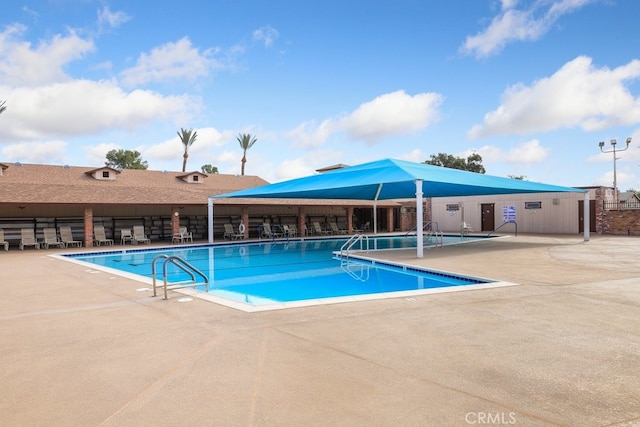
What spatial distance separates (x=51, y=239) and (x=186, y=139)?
78.6 ft

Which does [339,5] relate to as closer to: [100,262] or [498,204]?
[100,262]

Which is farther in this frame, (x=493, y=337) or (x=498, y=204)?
(x=498, y=204)

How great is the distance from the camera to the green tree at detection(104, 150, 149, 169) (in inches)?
1941

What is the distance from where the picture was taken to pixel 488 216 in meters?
27.4

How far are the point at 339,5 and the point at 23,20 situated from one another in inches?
401

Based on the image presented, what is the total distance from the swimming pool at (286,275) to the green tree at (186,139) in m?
24.5

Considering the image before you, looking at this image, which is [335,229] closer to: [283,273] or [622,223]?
[283,273]

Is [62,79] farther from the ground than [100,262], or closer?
farther from the ground

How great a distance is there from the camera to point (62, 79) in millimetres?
16734

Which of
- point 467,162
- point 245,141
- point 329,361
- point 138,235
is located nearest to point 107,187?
point 138,235

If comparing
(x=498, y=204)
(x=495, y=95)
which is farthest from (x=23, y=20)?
(x=498, y=204)

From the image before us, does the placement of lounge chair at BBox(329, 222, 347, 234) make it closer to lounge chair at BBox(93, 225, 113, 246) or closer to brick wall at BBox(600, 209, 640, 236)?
lounge chair at BBox(93, 225, 113, 246)

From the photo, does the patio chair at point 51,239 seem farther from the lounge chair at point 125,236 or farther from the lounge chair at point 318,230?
the lounge chair at point 318,230

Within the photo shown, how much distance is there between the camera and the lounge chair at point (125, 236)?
2028cm
